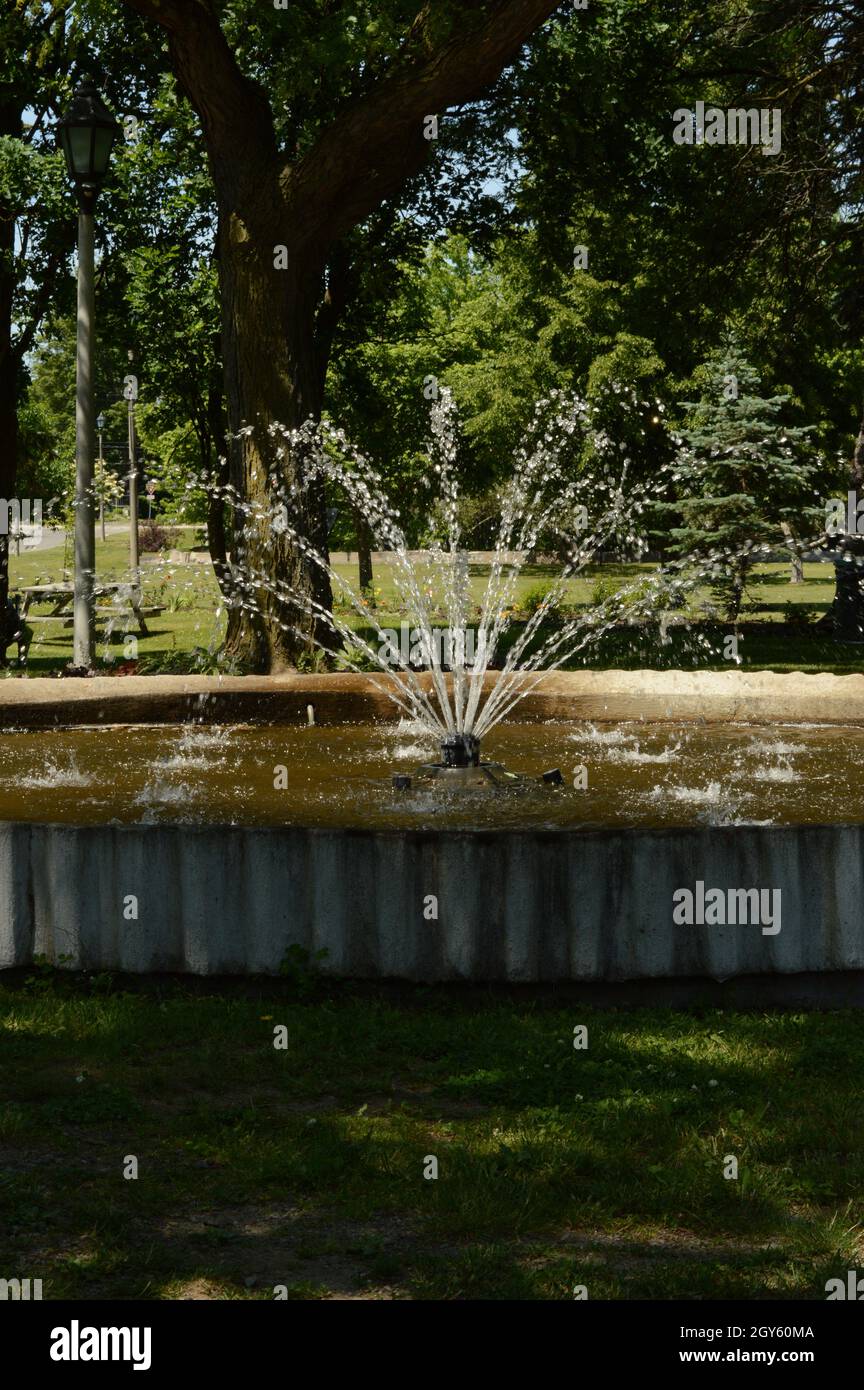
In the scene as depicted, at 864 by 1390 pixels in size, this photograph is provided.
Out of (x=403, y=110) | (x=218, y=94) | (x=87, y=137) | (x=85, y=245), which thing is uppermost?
(x=218, y=94)

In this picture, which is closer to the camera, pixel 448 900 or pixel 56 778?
pixel 448 900

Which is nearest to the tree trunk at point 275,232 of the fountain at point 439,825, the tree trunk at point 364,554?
the fountain at point 439,825

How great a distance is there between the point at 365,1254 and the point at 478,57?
434 inches

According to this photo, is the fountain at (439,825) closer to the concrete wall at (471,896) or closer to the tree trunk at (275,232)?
the concrete wall at (471,896)

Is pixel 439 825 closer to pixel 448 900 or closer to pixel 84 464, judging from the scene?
pixel 448 900

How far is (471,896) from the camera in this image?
5.57 meters

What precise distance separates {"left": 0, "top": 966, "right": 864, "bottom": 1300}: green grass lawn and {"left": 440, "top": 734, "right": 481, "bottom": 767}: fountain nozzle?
7.37 ft

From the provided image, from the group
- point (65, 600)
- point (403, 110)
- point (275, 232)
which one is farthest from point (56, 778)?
point (65, 600)

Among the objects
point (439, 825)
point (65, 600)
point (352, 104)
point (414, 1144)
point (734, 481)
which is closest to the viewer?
point (414, 1144)

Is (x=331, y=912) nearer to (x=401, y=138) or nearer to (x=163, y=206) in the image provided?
(x=401, y=138)

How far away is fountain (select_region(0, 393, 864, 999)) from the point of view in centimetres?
555

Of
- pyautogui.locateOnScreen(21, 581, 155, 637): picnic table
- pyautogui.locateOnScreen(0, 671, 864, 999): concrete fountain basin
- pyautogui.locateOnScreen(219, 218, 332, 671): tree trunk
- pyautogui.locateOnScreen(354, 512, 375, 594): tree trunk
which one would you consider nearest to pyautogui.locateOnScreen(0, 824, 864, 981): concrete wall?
pyautogui.locateOnScreen(0, 671, 864, 999): concrete fountain basin

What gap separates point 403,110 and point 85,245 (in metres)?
2.81

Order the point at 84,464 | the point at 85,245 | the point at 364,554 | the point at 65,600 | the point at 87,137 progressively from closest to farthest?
1. the point at 87,137
2. the point at 84,464
3. the point at 85,245
4. the point at 65,600
5. the point at 364,554
